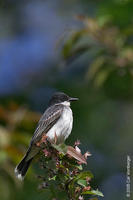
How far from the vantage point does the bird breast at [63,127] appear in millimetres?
4328

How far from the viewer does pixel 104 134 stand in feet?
30.4

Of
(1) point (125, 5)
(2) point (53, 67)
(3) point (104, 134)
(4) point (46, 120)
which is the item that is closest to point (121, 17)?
(1) point (125, 5)

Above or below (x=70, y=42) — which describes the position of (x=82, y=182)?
below

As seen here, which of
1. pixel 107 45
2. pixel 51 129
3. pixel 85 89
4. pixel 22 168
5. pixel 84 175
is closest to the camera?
pixel 84 175

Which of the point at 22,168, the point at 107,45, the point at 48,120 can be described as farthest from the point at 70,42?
the point at 22,168

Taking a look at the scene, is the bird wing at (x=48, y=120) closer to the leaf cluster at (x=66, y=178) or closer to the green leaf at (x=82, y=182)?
the leaf cluster at (x=66, y=178)

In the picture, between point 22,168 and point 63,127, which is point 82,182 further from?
point 63,127

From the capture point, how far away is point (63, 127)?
4438 millimetres

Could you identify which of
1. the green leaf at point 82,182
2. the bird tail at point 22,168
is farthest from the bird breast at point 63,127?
the green leaf at point 82,182

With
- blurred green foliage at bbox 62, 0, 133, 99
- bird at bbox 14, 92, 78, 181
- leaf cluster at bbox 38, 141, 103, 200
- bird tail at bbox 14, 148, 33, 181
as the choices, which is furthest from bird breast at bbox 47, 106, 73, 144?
leaf cluster at bbox 38, 141, 103, 200

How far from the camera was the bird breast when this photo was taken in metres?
4.33

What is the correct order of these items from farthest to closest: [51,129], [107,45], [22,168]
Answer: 1. [107,45]
2. [51,129]
3. [22,168]

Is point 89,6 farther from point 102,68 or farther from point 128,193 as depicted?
point 128,193

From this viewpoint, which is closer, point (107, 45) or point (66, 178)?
point (66, 178)
